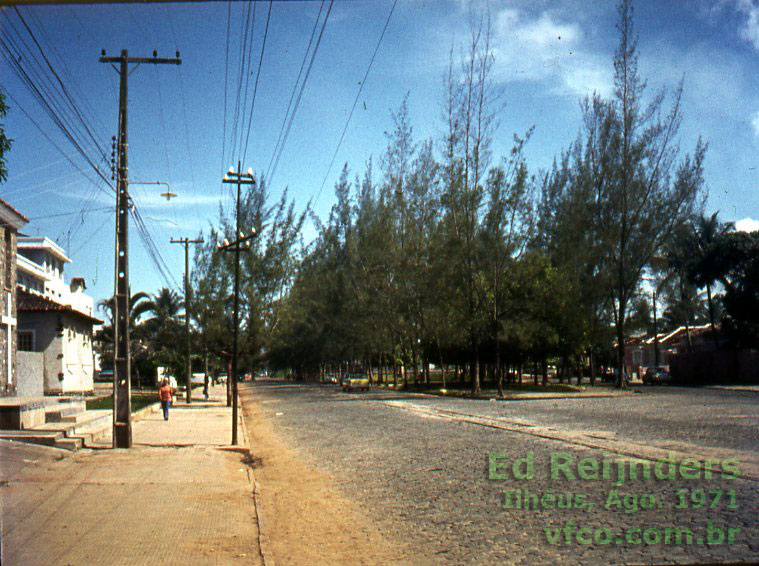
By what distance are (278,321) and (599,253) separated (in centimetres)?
2090

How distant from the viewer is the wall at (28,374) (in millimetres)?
27531

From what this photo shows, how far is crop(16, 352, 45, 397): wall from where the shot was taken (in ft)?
90.3

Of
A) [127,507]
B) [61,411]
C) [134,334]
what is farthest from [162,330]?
[127,507]

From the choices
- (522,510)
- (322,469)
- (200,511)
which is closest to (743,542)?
(522,510)

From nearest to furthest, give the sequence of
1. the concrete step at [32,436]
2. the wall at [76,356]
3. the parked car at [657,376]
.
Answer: the concrete step at [32,436]
the wall at [76,356]
the parked car at [657,376]

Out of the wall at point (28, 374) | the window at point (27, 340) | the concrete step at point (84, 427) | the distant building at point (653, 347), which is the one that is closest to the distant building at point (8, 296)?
the wall at point (28, 374)

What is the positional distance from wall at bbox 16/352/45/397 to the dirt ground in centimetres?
1632

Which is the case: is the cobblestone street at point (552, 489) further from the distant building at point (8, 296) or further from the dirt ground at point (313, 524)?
the distant building at point (8, 296)

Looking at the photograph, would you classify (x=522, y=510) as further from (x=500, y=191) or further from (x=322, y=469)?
(x=500, y=191)

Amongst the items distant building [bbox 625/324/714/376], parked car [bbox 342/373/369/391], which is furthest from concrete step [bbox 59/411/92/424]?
distant building [bbox 625/324/714/376]

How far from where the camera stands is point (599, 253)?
47250mm

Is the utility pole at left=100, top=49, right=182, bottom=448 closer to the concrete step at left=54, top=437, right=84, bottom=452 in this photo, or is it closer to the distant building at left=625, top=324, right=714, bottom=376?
the concrete step at left=54, top=437, right=84, bottom=452

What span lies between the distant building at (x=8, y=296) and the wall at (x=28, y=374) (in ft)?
2.14

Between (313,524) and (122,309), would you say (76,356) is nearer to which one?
(122,309)
